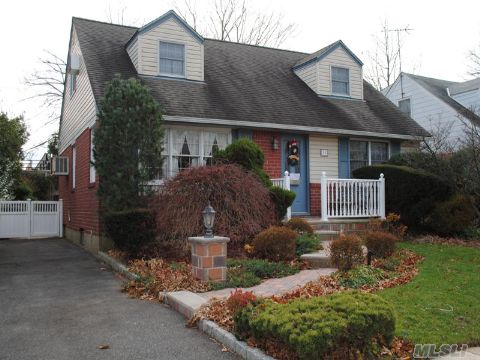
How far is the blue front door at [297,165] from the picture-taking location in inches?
535

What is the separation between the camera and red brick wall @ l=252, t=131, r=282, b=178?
13227 mm

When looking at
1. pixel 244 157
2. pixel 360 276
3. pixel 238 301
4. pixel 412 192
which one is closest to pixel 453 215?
pixel 412 192

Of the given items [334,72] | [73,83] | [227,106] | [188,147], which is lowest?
[188,147]

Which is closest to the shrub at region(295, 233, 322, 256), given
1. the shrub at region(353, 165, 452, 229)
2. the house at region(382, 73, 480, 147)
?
the shrub at region(353, 165, 452, 229)

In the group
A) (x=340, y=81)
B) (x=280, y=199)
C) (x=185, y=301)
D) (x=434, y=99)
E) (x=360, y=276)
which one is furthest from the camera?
(x=434, y=99)

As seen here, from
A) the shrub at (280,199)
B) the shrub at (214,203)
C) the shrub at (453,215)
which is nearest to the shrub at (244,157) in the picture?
the shrub at (280,199)

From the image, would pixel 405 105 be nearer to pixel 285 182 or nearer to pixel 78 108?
pixel 285 182

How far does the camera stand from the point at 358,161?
48.8 ft

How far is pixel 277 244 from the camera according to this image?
332 inches

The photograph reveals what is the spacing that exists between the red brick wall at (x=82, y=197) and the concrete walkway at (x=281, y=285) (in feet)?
19.0

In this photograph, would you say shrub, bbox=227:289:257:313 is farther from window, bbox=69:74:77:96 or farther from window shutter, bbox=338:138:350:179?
window, bbox=69:74:77:96

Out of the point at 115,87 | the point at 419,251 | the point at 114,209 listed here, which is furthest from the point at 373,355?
the point at 115,87

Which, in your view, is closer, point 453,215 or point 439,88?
point 453,215

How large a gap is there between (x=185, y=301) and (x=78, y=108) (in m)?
10.6
